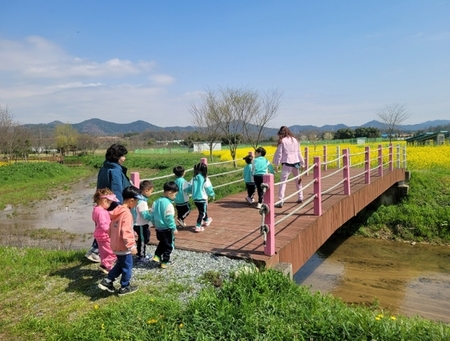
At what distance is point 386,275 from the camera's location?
8797 mm

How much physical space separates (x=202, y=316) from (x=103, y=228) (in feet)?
5.83

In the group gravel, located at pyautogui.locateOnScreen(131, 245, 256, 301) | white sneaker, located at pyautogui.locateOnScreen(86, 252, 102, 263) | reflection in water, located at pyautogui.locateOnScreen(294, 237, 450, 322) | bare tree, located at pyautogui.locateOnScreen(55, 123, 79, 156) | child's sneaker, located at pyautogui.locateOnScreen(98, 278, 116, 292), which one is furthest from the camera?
bare tree, located at pyautogui.locateOnScreen(55, 123, 79, 156)

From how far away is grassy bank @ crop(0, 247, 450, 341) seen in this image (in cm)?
309

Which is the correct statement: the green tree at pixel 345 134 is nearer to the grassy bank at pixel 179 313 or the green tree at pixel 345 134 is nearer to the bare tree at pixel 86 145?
the bare tree at pixel 86 145

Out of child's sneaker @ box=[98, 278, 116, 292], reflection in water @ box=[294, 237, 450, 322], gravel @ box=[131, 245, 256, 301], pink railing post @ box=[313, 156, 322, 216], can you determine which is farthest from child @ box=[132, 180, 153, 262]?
reflection in water @ box=[294, 237, 450, 322]

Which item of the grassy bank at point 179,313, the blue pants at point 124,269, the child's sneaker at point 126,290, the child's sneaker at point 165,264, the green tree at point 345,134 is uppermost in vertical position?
the green tree at point 345,134

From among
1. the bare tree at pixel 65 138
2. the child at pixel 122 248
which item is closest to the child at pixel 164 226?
the child at pixel 122 248

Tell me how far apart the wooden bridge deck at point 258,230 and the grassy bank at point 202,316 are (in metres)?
0.71

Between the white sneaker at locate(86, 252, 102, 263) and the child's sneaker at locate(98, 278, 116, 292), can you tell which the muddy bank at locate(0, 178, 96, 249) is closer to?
the white sneaker at locate(86, 252, 102, 263)

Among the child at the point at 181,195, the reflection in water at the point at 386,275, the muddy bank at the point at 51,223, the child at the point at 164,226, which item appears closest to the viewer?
the child at the point at 164,226

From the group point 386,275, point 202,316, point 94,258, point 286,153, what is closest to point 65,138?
point 386,275

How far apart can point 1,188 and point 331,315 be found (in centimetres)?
2227

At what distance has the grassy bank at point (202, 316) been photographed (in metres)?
3.09

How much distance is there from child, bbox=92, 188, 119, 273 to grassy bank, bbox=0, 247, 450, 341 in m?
0.30
